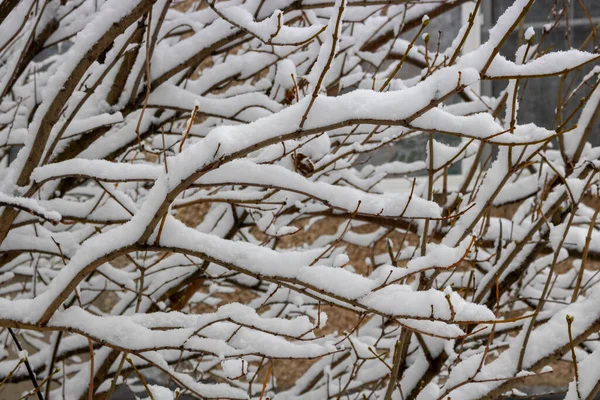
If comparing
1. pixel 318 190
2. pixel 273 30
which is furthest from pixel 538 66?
pixel 273 30

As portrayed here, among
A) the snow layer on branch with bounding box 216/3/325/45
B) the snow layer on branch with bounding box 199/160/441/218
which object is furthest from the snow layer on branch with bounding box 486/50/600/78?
the snow layer on branch with bounding box 216/3/325/45

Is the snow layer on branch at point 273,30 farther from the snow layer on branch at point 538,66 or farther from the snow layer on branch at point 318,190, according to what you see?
the snow layer on branch at point 538,66

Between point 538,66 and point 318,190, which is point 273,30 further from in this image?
point 538,66

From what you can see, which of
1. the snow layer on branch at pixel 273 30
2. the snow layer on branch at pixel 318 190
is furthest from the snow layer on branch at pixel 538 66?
the snow layer on branch at pixel 273 30

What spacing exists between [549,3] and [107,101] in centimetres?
305

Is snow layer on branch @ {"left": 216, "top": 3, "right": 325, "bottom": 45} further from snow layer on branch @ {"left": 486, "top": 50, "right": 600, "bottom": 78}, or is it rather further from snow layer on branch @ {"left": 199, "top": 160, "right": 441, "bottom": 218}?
snow layer on branch @ {"left": 486, "top": 50, "right": 600, "bottom": 78}

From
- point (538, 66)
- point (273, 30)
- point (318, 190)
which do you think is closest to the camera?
point (538, 66)

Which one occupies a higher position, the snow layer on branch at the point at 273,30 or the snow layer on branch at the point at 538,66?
the snow layer on branch at the point at 273,30

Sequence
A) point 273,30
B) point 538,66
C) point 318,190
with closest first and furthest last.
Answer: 1. point 538,66
2. point 318,190
3. point 273,30

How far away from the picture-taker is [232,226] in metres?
2.63

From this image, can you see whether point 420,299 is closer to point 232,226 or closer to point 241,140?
point 241,140

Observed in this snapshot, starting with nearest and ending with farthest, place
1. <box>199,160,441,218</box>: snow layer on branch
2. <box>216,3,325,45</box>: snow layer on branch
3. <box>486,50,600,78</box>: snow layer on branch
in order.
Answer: <box>486,50,600,78</box>: snow layer on branch → <box>199,160,441,218</box>: snow layer on branch → <box>216,3,325,45</box>: snow layer on branch

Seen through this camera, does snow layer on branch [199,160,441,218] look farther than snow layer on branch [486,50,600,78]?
Yes

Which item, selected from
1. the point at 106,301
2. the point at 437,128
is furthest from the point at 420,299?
the point at 106,301
